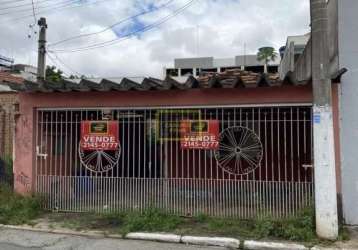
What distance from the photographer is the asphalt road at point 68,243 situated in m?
6.51

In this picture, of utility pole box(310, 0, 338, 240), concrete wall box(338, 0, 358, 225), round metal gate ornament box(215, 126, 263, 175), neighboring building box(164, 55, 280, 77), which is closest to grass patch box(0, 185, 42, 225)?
round metal gate ornament box(215, 126, 263, 175)

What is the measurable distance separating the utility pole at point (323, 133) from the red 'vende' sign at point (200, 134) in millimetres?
2074

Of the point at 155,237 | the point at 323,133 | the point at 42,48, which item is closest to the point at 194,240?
the point at 155,237

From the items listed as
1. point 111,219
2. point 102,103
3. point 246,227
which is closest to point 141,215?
point 111,219

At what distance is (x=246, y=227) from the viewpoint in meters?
7.35

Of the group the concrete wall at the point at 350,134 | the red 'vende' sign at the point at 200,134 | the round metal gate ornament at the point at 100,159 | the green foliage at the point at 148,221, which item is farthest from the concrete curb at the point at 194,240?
the red 'vende' sign at the point at 200,134

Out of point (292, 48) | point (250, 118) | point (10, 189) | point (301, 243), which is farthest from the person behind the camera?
point (292, 48)

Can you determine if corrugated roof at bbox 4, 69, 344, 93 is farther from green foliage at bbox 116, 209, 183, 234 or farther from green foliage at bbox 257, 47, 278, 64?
green foliage at bbox 257, 47, 278, 64

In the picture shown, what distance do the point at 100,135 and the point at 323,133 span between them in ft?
14.4

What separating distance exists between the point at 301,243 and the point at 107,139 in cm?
427

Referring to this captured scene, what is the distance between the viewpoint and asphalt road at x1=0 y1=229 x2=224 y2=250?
651cm

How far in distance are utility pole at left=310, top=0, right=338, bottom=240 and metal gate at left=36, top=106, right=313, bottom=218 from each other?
2.95ft

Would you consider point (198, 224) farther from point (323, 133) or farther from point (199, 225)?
point (323, 133)

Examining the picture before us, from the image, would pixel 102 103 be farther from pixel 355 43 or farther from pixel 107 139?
pixel 355 43
